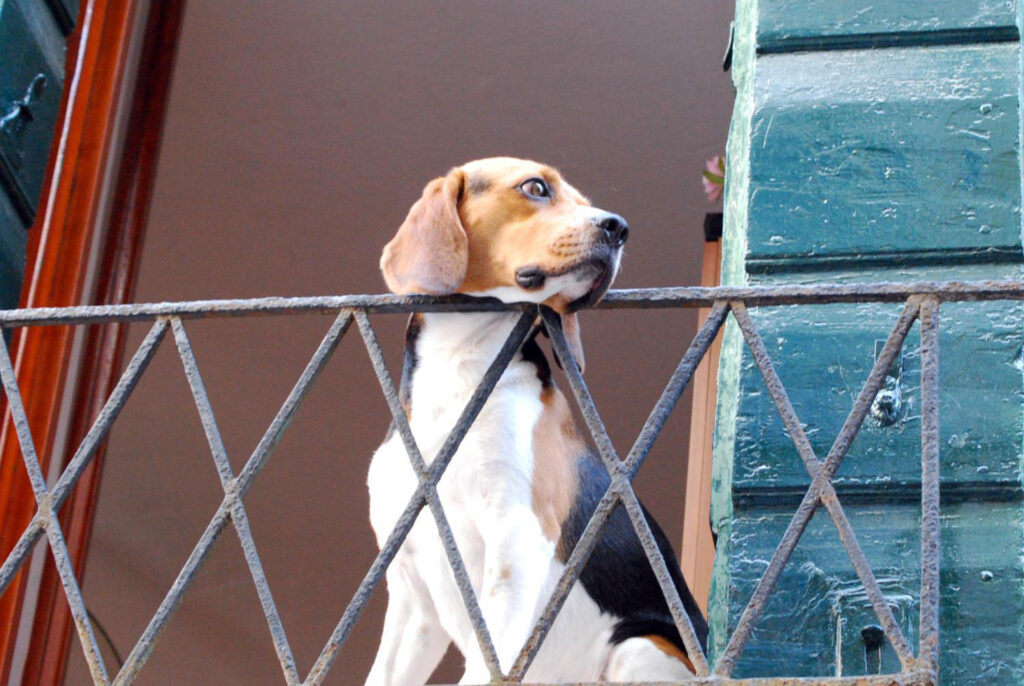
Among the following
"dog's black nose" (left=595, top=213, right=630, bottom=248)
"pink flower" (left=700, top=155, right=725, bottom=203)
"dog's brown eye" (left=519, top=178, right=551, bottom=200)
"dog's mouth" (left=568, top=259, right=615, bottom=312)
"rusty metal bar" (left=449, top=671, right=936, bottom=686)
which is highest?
"dog's brown eye" (left=519, top=178, right=551, bottom=200)

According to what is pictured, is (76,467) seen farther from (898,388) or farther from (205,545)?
(898,388)

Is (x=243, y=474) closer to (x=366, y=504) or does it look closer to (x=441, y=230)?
(x=441, y=230)

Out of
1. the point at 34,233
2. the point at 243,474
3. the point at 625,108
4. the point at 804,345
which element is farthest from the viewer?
the point at 625,108

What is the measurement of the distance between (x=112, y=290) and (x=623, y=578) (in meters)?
1.93

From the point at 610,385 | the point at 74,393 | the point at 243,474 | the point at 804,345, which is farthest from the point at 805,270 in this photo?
the point at 610,385

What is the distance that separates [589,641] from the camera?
7.16 ft

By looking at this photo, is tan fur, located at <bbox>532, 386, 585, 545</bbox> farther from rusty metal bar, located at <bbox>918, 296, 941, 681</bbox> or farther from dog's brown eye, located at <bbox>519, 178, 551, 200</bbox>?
rusty metal bar, located at <bbox>918, 296, 941, 681</bbox>

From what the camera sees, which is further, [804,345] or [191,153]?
[191,153]

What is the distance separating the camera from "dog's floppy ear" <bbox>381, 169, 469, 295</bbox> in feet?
6.60

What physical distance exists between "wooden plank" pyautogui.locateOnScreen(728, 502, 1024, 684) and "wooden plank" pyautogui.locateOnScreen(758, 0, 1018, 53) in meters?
0.70

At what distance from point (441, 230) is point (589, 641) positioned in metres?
0.64

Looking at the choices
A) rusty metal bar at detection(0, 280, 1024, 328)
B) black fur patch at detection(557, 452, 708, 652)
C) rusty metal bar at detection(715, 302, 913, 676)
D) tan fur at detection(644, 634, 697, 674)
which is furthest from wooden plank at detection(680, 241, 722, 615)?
rusty metal bar at detection(715, 302, 913, 676)

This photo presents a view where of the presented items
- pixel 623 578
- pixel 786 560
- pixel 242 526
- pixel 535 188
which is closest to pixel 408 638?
pixel 623 578

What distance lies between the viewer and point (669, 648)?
2.15 m
